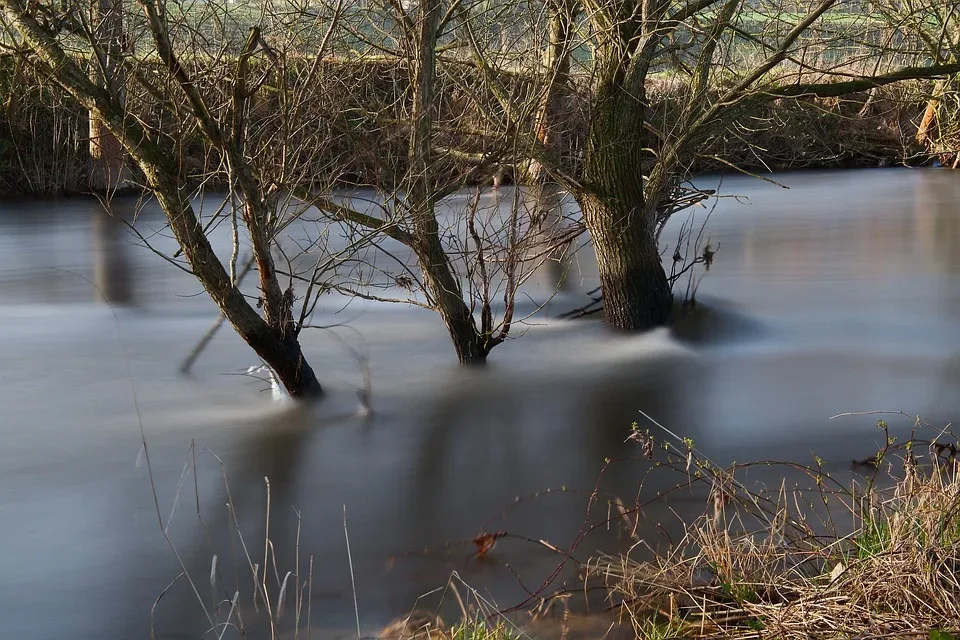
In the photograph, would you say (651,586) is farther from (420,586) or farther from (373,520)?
(373,520)

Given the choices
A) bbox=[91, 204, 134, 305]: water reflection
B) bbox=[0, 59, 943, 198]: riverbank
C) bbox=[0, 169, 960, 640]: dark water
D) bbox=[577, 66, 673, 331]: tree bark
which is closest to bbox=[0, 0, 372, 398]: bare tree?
bbox=[0, 59, 943, 198]: riverbank

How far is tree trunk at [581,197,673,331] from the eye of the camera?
924 cm

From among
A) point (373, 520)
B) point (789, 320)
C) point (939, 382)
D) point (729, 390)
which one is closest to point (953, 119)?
point (789, 320)

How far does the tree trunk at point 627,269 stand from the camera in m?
9.24

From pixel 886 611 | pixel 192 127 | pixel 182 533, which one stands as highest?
pixel 192 127

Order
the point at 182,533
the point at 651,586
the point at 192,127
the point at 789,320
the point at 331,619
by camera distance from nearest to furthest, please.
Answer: the point at 651,586, the point at 331,619, the point at 182,533, the point at 192,127, the point at 789,320

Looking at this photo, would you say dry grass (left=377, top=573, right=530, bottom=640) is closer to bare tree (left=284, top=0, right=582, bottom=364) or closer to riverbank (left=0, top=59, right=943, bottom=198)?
bare tree (left=284, top=0, right=582, bottom=364)

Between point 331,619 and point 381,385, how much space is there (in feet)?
13.7

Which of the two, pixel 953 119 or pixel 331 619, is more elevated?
pixel 953 119

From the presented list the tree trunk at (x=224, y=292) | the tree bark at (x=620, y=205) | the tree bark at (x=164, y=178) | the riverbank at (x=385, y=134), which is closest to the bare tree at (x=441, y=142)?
the riverbank at (x=385, y=134)

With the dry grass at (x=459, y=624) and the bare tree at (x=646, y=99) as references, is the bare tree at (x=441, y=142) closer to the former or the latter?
the bare tree at (x=646, y=99)

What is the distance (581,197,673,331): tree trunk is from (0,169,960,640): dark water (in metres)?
0.23

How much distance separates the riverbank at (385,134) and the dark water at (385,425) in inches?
69.9

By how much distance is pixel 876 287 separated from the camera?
12875 mm
